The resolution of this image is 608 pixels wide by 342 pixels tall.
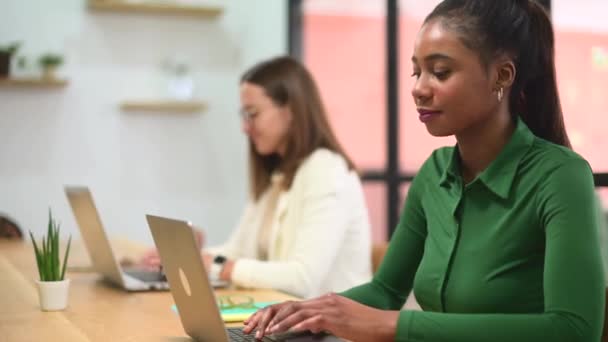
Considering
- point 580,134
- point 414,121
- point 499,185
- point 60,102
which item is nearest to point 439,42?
point 499,185

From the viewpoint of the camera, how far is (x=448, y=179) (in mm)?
1674

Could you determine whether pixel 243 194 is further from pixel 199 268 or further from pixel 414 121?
pixel 199 268

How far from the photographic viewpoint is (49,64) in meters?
4.33

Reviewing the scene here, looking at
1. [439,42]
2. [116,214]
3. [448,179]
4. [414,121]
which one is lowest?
[116,214]

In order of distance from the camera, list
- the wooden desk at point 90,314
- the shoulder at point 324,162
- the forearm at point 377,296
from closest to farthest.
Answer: the wooden desk at point 90,314 → the forearm at point 377,296 → the shoulder at point 324,162

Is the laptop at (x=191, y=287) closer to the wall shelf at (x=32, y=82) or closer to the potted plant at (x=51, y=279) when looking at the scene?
the potted plant at (x=51, y=279)

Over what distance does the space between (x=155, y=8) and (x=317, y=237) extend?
93.3 inches

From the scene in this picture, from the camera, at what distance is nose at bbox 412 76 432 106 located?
1511 millimetres

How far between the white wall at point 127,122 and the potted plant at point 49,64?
9 cm

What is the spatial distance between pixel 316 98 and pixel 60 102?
2027mm

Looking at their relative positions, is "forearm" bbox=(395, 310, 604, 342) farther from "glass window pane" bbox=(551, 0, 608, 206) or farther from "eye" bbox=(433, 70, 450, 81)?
"glass window pane" bbox=(551, 0, 608, 206)

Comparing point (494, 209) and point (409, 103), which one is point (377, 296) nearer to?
point (494, 209)

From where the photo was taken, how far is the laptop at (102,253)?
230 cm

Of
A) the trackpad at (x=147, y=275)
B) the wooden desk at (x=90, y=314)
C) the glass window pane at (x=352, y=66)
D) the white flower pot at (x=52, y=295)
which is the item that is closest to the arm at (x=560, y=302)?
the wooden desk at (x=90, y=314)
